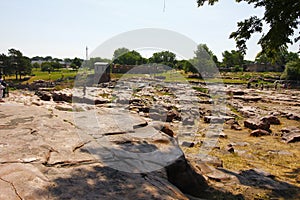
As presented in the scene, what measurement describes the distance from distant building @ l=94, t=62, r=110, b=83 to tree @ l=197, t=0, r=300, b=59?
36458 mm

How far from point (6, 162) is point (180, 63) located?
60144 mm

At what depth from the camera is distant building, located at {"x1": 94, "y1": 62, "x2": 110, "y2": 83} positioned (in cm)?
4153

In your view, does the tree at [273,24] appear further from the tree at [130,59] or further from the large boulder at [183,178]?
the tree at [130,59]

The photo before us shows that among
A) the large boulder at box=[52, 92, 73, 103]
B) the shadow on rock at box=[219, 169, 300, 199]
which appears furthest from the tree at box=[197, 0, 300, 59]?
the large boulder at box=[52, 92, 73, 103]

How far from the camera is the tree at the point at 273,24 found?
17.5 ft

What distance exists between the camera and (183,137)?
946cm

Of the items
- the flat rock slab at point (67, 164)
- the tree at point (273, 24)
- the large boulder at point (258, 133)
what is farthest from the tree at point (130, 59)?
the flat rock slab at point (67, 164)

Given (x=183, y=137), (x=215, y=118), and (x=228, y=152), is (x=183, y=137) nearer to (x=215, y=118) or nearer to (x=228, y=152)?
(x=228, y=152)

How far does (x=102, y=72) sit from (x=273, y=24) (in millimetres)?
38299

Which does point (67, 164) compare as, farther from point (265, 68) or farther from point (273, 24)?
point (265, 68)

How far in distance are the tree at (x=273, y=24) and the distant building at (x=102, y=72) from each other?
120 feet

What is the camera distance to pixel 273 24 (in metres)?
5.96

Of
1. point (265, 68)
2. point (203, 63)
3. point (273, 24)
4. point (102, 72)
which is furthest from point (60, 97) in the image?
point (265, 68)

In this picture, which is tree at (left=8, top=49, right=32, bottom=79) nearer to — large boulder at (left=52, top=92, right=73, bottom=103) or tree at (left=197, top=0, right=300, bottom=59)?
large boulder at (left=52, top=92, right=73, bottom=103)
